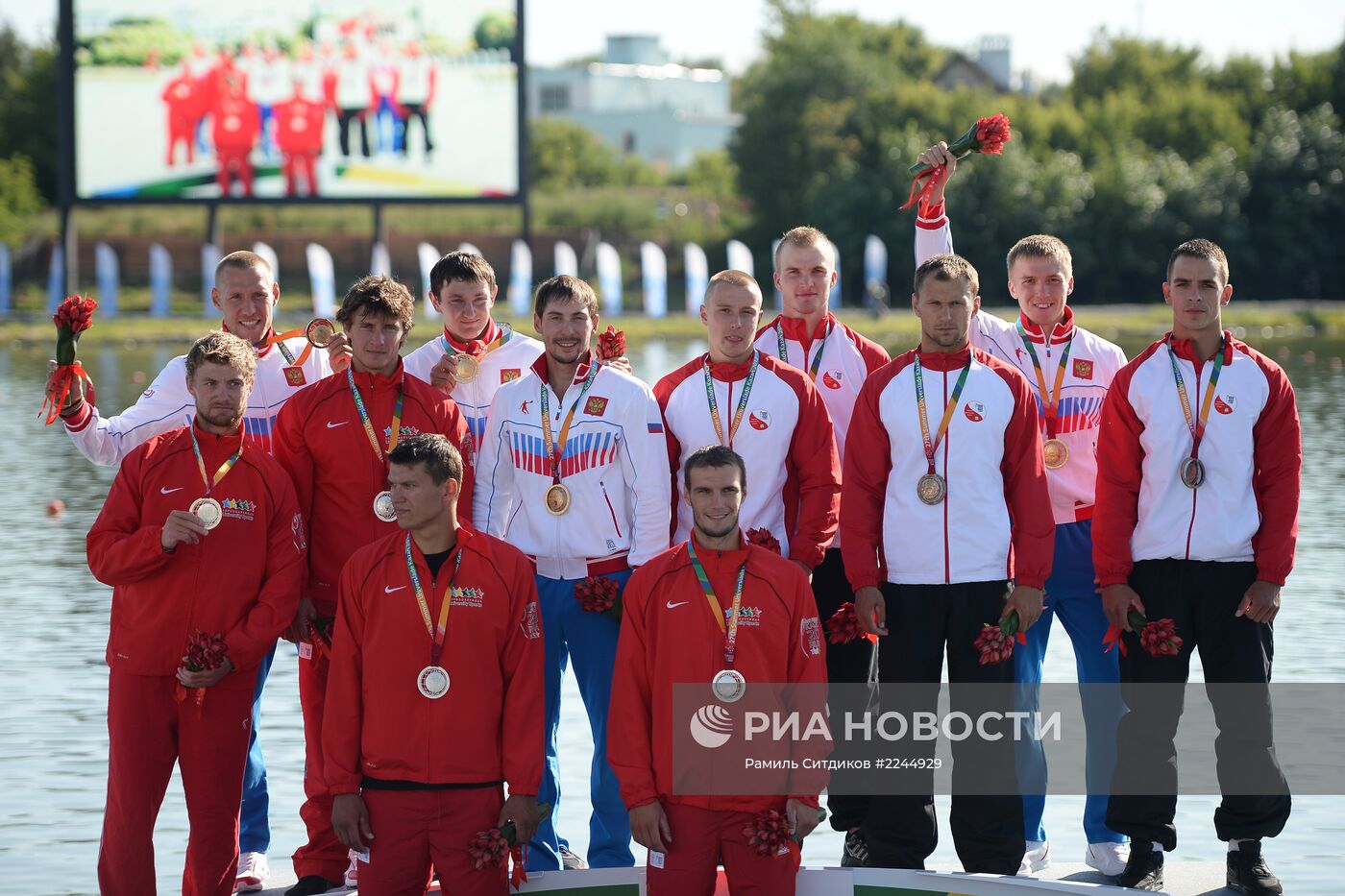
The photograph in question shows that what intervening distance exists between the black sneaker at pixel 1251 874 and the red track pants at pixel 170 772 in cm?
352

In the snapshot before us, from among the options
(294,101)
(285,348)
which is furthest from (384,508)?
(294,101)

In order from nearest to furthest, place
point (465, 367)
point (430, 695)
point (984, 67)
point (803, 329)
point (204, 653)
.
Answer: point (430, 695), point (204, 653), point (465, 367), point (803, 329), point (984, 67)

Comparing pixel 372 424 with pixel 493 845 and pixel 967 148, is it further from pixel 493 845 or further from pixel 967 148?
pixel 967 148

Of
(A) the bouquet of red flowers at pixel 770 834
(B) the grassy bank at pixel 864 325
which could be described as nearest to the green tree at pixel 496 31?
(B) the grassy bank at pixel 864 325

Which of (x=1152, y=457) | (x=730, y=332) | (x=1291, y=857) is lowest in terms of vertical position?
(x=1291, y=857)

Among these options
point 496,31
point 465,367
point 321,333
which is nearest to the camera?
point 321,333

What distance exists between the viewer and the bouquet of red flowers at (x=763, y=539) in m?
5.82

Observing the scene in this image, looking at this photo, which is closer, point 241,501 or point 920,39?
point 241,501

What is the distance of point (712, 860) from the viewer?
548cm

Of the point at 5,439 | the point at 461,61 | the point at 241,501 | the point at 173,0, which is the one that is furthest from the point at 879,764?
the point at 173,0

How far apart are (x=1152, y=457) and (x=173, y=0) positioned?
113 ft

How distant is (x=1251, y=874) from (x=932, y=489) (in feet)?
5.87

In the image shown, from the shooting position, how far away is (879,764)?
6453 millimetres

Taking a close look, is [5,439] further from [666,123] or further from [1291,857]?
[666,123]
